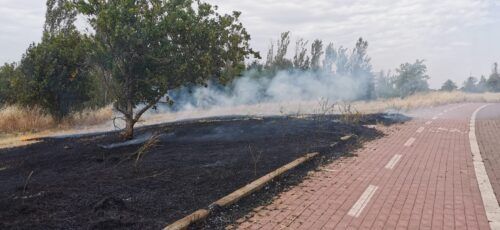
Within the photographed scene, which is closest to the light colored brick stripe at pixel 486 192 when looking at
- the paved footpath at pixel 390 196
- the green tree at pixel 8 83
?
the paved footpath at pixel 390 196

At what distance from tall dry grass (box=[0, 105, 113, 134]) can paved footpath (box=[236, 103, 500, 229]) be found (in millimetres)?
14464

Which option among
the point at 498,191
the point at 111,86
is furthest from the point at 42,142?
the point at 498,191

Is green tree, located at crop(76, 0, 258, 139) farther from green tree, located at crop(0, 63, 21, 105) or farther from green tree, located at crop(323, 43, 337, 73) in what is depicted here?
green tree, located at crop(323, 43, 337, 73)

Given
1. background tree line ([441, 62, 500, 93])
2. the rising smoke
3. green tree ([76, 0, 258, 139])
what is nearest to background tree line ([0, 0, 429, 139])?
green tree ([76, 0, 258, 139])

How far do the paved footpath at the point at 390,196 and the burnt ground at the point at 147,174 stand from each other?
0.54 meters

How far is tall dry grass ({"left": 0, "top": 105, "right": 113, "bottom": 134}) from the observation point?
1756 centimetres

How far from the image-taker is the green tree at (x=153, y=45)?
1205 centimetres

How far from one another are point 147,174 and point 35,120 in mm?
13132

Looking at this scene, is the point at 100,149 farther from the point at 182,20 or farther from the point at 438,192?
the point at 438,192

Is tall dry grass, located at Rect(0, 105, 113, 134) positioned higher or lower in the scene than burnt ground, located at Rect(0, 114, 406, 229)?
higher

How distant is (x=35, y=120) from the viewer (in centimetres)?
1848

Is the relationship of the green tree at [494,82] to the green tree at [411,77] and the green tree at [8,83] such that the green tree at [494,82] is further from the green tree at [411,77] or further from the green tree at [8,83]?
the green tree at [8,83]

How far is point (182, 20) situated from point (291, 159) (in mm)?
5718

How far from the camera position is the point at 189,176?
7535 millimetres
